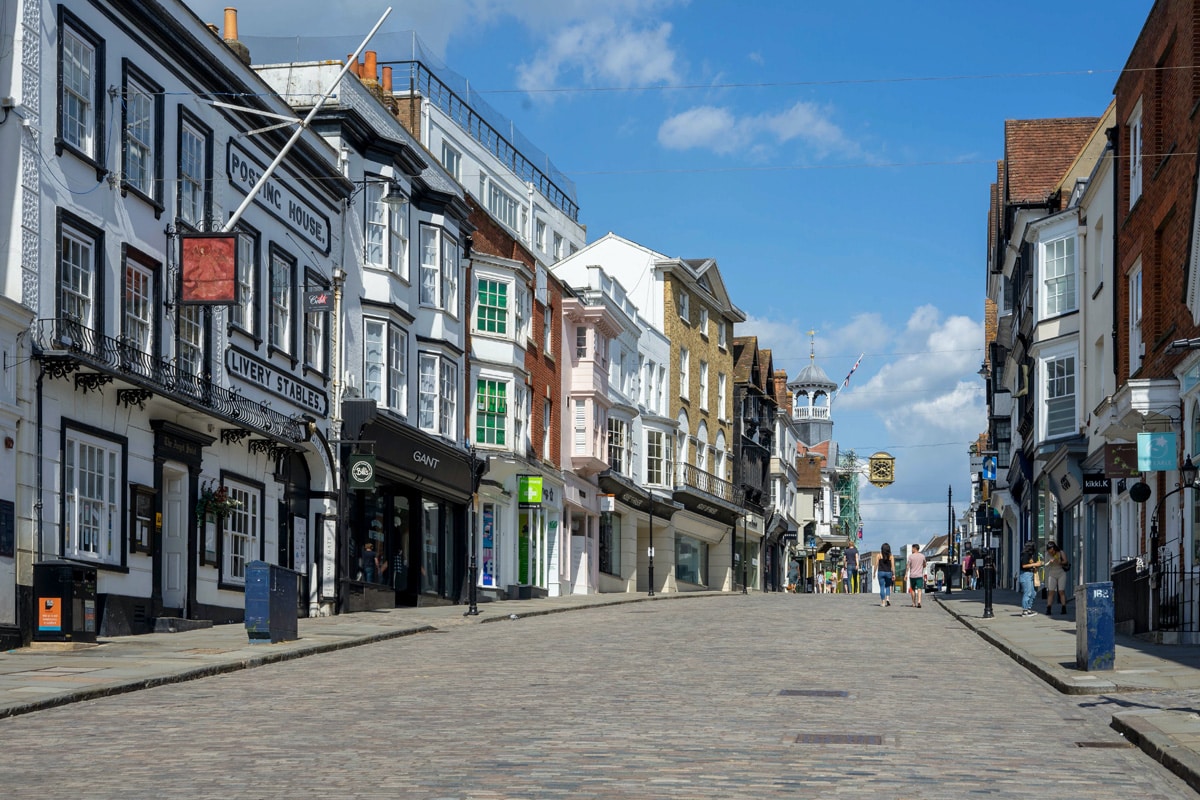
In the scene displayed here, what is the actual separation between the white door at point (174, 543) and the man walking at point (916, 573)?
20.8 meters

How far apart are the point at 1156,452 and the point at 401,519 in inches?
735

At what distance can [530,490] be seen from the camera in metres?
44.5

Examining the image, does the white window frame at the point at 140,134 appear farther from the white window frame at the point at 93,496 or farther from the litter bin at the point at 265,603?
the litter bin at the point at 265,603

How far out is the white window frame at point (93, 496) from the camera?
22109 millimetres

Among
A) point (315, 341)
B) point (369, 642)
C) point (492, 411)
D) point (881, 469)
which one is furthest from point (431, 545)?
point (881, 469)

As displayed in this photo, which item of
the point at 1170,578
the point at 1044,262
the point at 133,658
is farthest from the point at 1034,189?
the point at 133,658

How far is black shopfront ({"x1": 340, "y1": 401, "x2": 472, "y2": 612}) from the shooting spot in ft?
109

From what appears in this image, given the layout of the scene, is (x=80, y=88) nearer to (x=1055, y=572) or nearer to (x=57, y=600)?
(x=57, y=600)

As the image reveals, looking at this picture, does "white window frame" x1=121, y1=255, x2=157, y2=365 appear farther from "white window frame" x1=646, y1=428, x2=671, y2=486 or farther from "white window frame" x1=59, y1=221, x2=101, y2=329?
"white window frame" x1=646, y1=428, x2=671, y2=486

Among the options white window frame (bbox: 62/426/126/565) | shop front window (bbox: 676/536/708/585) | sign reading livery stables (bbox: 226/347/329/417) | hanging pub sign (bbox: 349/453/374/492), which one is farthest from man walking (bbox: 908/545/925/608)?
shop front window (bbox: 676/536/708/585)

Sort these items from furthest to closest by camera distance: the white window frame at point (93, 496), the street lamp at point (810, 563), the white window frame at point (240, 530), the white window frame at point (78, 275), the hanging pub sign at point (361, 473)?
the street lamp at point (810, 563) → the hanging pub sign at point (361, 473) → the white window frame at point (240, 530) → the white window frame at point (93, 496) → the white window frame at point (78, 275)

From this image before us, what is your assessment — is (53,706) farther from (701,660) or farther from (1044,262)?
(1044,262)

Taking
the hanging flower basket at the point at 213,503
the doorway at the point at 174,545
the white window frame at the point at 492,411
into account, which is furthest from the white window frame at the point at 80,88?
the white window frame at the point at 492,411

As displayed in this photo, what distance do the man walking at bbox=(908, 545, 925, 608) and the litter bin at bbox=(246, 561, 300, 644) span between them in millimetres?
21570
